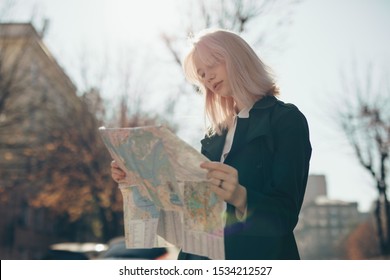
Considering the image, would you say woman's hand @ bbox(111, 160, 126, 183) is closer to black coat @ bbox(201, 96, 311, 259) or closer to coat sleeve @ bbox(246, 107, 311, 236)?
black coat @ bbox(201, 96, 311, 259)

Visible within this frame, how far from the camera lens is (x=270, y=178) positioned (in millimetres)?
1545

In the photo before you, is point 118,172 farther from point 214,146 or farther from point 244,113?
point 244,113

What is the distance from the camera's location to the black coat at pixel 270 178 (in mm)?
1435

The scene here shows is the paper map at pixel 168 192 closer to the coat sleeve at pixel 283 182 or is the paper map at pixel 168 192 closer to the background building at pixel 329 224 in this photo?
the coat sleeve at pixel 283 182

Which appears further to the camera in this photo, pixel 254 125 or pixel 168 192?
pixel 254 125

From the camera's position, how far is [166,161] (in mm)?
1435

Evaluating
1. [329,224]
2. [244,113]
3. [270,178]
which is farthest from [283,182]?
A: [329,224]

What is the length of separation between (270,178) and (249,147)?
12 cm

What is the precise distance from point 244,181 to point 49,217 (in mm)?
29581

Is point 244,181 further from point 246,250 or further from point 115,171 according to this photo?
point 115,171

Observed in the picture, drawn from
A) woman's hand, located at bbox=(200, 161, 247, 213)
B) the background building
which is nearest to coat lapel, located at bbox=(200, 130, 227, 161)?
woman's hand, located at bbox=(200, 161, 247, 213)

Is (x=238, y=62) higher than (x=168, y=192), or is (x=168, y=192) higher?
(x=238, y=62)

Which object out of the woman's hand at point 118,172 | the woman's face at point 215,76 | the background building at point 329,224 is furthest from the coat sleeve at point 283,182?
the background building at point 329,224
